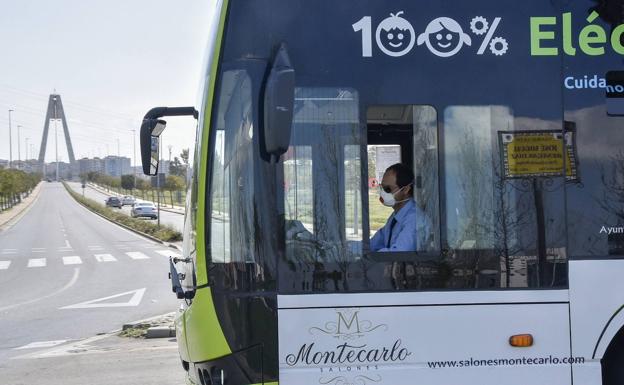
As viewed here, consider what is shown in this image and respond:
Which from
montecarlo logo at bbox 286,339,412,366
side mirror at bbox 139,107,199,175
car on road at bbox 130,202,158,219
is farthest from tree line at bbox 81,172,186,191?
montecarlo logo at bbox 286,339,412,366

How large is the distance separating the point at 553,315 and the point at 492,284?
17.2 inches

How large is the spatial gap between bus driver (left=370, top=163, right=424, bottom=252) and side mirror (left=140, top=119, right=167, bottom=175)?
1699 mm

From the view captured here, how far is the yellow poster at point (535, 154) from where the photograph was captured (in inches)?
172

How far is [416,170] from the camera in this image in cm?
448

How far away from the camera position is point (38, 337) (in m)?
12.0

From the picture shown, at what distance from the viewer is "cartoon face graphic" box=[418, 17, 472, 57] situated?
4.34 metres

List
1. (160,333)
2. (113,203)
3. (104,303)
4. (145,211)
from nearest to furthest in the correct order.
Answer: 1. (160,333)
2. (104,303)
3. (145,211)
4. (113,203)

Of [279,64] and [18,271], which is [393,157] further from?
[18,271]

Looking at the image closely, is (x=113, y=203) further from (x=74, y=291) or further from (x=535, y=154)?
(x=535, y=154)

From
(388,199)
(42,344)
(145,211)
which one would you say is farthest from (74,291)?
(145,211)

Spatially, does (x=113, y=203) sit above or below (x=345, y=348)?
below

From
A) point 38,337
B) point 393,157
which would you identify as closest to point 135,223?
point 38,337

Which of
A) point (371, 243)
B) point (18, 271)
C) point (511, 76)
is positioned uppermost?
point (511, 76)

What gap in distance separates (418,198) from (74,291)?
16.2m
